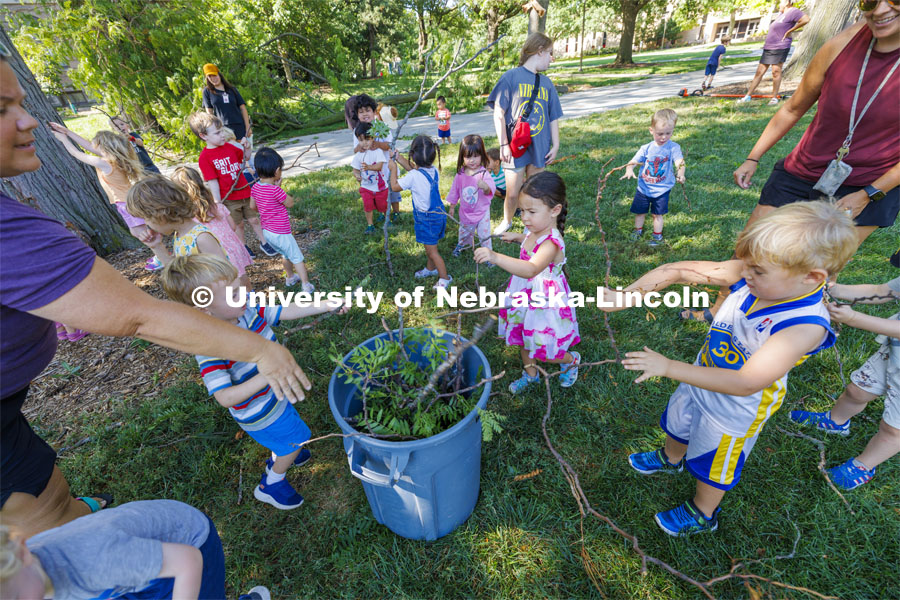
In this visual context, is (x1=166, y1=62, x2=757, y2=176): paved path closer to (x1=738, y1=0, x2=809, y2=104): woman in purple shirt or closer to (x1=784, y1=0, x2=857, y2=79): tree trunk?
(x1=738, y1=0, x2=809, y2=104): woman in purple shirt

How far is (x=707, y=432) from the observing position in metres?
1.79

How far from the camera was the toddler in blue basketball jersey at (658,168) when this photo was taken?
4.07m

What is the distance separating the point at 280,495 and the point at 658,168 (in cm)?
471

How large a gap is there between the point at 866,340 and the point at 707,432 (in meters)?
2.38

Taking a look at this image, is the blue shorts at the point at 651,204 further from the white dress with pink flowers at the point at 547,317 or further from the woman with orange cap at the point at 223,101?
the woman with orange cap at the point at 223,101

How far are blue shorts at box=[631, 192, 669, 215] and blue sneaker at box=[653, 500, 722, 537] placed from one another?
132 inches

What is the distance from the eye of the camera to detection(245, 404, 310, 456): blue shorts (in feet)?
6.84

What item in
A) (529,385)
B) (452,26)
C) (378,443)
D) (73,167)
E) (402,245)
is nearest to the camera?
(378,443)

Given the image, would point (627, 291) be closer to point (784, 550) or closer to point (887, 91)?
point (784, 550)

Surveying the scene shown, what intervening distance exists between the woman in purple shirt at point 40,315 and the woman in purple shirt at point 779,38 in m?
13.0

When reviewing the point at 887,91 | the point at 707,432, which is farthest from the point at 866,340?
the point at 707,432

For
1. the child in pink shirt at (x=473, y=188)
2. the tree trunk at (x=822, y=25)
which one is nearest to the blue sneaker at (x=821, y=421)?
the child in pink shirt at (x=473, y=188)

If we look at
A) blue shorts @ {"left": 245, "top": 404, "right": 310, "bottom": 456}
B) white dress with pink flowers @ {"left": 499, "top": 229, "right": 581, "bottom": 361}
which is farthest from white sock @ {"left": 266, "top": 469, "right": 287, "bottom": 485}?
white dress with pink flowers @ {"left": 499, "top": 229, "right": 581, "bottom": 361}

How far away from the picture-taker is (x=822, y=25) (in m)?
8.91
